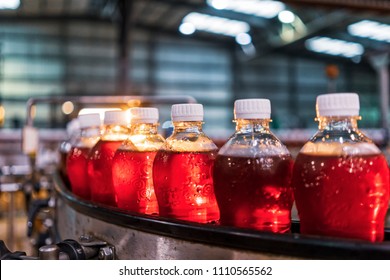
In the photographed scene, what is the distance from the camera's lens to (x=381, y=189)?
2.52 feet

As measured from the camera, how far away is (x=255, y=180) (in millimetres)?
843

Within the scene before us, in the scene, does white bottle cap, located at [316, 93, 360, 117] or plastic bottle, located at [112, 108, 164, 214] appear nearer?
white bottle cap, located at [316, 93, 360, 117]

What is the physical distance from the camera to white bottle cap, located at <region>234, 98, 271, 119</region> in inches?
33.3

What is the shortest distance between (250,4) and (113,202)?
42.6 ft

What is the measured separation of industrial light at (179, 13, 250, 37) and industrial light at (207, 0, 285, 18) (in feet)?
2.55

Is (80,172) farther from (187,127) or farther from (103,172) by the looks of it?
(187,127)

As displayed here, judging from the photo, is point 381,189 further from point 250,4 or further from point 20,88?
point 20,88

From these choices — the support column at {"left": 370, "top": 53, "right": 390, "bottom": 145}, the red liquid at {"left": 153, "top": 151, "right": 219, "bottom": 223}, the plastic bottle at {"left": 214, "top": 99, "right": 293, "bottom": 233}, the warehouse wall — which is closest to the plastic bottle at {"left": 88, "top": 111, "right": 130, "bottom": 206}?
the red liquid at {"left": 153, "top": 151, "right": 219, "bottom": 223}

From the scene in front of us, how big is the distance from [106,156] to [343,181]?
0.67 meters

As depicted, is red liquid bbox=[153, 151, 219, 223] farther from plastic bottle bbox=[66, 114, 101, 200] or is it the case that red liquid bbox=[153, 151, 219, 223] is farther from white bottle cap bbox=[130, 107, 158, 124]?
plastic bottle bbox=[66, 114, 101, 200]

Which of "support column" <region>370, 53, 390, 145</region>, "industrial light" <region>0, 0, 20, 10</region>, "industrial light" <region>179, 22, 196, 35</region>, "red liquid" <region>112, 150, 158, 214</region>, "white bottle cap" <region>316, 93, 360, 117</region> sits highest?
"industrial light" <region>0, 0, 20, 10</region>

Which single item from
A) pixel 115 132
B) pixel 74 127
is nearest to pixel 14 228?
pixel 74 127

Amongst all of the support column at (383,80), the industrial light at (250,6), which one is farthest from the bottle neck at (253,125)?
the industrial light at (250,6)
